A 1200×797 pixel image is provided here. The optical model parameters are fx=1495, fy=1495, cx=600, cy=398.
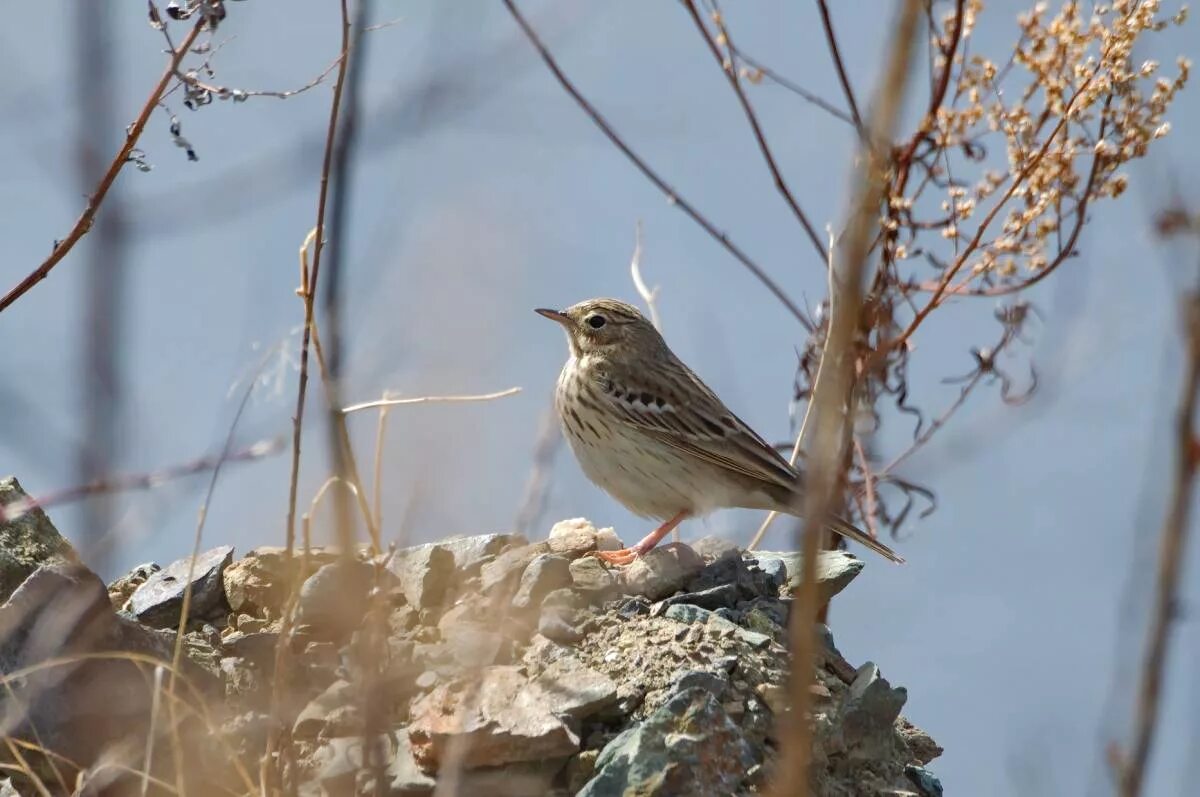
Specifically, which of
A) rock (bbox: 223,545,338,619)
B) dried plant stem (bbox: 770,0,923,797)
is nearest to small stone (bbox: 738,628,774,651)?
rock (bbox: 223,545,338,619)

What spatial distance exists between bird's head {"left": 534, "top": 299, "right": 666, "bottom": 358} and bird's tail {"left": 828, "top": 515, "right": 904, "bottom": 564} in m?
1.93

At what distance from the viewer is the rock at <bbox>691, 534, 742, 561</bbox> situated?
548 cm

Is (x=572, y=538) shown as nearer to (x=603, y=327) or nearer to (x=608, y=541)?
(x=608, y=541)

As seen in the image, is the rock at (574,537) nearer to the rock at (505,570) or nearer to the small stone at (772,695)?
the rock at (505,570)

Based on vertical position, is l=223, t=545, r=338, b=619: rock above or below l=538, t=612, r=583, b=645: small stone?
above

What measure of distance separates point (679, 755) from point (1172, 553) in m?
2.79

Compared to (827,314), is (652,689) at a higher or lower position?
lower

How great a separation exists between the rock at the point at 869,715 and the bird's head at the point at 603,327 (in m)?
3.26

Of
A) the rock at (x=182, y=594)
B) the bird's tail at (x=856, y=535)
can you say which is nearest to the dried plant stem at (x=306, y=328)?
the rock at (x=182, y=594)

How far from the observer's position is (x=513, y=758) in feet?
14.0

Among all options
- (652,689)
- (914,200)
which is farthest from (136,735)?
(914,200)

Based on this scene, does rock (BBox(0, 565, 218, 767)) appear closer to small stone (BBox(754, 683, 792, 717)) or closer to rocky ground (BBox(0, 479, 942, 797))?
rocky ground (BBox(0, 479, 942, 797))

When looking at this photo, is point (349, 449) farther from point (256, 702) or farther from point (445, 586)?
point (445, 586)

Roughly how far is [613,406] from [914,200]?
1.94m
